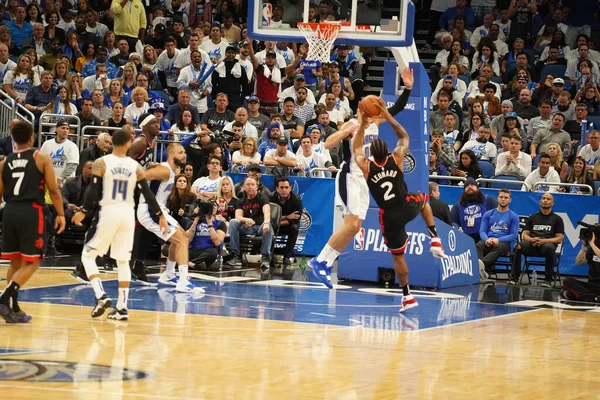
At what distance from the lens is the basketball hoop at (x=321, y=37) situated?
15.2 meters

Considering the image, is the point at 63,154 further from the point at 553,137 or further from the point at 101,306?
the point at 553,137

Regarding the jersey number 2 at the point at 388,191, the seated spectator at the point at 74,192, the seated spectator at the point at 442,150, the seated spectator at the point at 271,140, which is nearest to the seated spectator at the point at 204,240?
the seated spectator at the point at 74,192

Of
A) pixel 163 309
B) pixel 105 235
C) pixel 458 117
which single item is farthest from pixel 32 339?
pixel 458 117

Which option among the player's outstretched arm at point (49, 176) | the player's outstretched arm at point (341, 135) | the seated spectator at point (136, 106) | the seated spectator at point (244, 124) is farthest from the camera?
the seated spectator at point (136, 106)

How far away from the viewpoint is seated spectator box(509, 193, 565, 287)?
18.1m

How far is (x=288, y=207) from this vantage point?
63.0 ft

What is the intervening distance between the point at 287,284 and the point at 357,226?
2.76m

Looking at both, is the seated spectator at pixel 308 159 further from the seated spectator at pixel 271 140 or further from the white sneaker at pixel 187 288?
the white sneaker at pixel 187 288

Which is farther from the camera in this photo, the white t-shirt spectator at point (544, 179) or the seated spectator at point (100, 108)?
the seated spectator at point (100, 108)

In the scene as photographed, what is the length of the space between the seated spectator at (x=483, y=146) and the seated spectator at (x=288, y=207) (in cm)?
373

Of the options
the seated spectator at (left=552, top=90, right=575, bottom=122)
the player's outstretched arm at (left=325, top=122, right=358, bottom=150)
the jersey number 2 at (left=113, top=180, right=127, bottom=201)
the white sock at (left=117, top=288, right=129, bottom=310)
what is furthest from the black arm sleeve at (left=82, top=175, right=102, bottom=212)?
the seated spectator at (left=552, top=90, right=575, bottom=122)

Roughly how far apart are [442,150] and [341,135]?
22.4ft

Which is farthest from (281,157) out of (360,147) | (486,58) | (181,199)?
(486,58)

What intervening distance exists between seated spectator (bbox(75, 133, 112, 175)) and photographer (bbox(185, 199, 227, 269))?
6.94 feet
